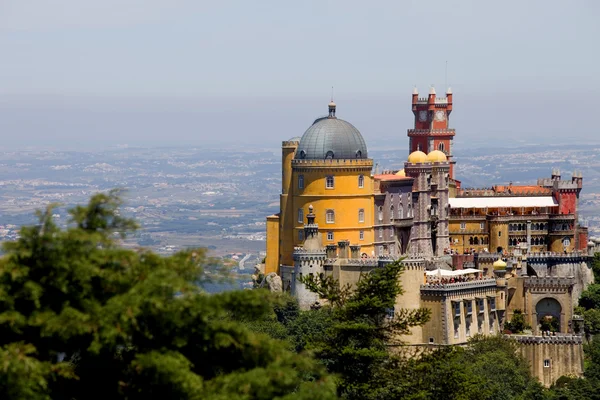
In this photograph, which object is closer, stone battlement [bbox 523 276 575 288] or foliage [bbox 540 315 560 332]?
foliage [bbox 540 315 560 332]

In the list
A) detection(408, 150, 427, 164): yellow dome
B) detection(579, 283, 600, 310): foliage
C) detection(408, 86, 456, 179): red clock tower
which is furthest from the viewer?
detection(408, 86, 456, 179): red clock tower

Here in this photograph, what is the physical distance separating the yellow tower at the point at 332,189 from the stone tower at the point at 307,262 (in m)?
2.98

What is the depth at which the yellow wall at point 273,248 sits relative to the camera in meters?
111

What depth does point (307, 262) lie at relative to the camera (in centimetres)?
10312

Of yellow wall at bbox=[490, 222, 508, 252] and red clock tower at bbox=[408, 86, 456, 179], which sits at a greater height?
red clock tower at bbox=[408, 86, 456, 179]

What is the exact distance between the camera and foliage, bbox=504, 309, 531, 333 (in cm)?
10044

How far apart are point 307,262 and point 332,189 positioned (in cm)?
707

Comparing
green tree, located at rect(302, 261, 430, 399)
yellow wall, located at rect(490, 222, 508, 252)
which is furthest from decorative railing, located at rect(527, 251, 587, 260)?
green tree, located at rect(302, 261, 430, 399)

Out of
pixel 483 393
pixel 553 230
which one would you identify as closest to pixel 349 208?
pixel 553 230

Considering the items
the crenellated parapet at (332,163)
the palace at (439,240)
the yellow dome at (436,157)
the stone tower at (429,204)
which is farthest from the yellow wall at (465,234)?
the crenellated parapet at (332,163)

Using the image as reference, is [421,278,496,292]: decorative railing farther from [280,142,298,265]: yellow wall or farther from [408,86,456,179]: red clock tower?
[408,86,456,179]: red clock tower

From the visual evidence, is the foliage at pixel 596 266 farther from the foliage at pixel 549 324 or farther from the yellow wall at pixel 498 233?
the foliage at pixel 549 324

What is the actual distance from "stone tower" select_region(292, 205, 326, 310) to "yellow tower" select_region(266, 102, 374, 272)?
2.98 metres

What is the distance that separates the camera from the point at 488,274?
103m
